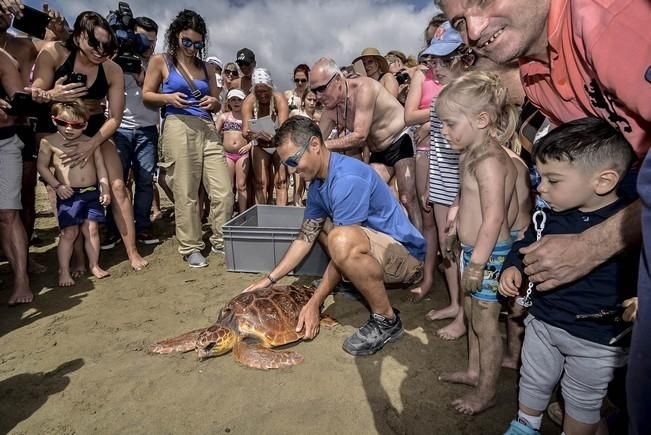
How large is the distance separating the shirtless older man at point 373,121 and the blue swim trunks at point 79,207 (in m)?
2.31

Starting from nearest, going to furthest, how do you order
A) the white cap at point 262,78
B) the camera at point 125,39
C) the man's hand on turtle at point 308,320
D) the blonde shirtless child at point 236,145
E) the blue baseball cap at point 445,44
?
1. the man's hand on turtle at point 308,320
2. the blue baseball cap at point 445,44
3. the camera at point 125,39
4. the white cap at point 262,78
5. the blonde shirtless child at point 236,145

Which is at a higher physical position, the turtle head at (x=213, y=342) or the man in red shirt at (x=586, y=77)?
the man in red shirt at (x=586, y=77)

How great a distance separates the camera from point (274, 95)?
4.84 metres

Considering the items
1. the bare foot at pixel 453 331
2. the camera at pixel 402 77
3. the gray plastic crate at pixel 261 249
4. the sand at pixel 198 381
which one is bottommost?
the sand at pixel 198 381

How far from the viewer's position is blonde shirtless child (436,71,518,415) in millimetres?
1715

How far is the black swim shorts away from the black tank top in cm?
268

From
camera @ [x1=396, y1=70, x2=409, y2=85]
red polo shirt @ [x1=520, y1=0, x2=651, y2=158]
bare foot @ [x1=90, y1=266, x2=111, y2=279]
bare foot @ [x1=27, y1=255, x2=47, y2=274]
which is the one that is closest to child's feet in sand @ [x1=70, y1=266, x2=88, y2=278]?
bare foot @ [x1=90, y1=266, x2=111, y2=279]

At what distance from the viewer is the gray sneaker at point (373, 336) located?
2373mm

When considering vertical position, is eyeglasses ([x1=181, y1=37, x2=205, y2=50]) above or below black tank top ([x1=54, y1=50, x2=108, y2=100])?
above

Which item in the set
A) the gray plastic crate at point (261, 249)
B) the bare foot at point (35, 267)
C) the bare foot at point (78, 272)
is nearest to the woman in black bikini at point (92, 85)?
the bare foot at point (78, 272)

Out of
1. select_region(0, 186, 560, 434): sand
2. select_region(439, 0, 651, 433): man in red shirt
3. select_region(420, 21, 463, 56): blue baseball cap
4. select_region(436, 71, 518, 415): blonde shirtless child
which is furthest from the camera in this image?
select_region(420, 21, 463, 56): blue baseball cap

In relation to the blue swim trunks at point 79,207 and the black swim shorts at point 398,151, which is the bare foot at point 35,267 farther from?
the black swim shorts at point 398,151

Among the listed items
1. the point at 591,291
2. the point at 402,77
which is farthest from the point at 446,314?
the point at 402,77

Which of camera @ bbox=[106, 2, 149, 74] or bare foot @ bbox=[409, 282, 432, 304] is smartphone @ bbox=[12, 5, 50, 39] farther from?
bare foot @ bbox=[409, 282, 432, 304]
